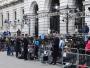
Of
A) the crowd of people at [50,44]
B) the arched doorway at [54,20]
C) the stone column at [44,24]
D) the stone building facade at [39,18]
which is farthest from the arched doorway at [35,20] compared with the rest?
the crowd of people at [50,44]

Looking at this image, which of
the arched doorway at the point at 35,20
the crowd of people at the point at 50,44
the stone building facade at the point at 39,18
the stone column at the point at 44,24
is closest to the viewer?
the crowd of people at the point at 50,44

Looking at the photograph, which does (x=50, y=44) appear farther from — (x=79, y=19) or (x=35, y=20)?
(x=35, y=20)

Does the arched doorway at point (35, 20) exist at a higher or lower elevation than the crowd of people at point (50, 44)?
higher

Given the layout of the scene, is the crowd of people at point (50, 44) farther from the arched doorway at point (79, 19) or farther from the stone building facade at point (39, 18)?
the arched doorway at point (79, 19)

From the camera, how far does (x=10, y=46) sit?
118 feet

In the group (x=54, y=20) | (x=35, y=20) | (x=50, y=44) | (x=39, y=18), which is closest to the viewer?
(x=50, y=44)

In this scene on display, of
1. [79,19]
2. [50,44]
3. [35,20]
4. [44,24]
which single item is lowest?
[50,44]

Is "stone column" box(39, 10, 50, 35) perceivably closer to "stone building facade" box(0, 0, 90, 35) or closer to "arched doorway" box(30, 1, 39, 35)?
"stone building facade" box(0, 0, 90, 35)

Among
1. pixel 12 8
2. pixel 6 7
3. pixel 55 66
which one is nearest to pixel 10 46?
pixel 55 66

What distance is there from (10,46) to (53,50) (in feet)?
34.8

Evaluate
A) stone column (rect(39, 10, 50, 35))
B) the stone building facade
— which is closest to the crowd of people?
the stone building facade

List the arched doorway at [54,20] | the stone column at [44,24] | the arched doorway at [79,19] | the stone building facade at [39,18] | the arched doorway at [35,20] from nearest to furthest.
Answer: the arched doorway at [79,19] → the stone building facade at [39,18] → the arched doorway at [54,20] → the stone column at [44,24] → the arched doorway at [35,20]

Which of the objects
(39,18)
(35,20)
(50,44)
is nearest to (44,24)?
(39,18)

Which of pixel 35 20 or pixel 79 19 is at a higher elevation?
pixel 79 19
